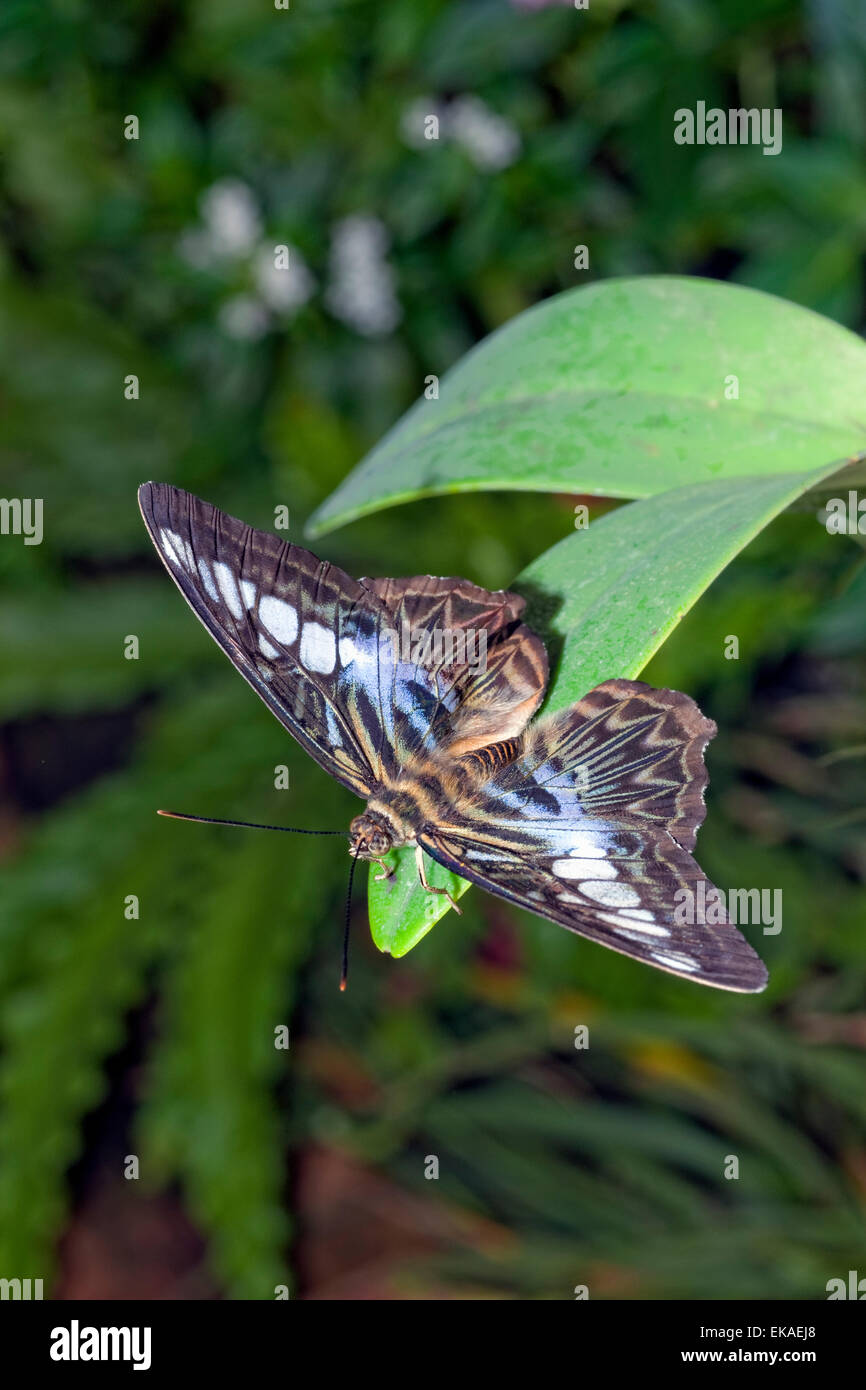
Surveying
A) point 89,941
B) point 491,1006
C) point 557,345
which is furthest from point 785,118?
point 89,941

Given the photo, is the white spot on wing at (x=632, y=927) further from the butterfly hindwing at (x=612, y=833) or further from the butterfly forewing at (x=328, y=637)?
the butterfly forewing at (x=328, y=637)

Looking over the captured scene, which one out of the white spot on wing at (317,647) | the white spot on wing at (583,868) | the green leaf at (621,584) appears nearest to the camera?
the green leaf at (621,584)

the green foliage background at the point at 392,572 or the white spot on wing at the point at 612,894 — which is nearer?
the white spot on wing at the point at 612,894

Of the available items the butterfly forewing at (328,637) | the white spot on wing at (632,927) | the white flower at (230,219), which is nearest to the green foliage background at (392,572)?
the white flower at (230,219)

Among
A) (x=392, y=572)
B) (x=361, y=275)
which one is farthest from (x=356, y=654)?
(x=392, y=572)

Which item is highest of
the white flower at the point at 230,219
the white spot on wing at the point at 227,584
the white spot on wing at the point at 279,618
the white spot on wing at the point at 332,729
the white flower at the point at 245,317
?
the white flower at the point at 230,219

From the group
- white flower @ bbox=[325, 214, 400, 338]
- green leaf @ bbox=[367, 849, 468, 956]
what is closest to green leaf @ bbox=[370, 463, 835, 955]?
green leaf @ bbox=[367, 849, 468, 956]
